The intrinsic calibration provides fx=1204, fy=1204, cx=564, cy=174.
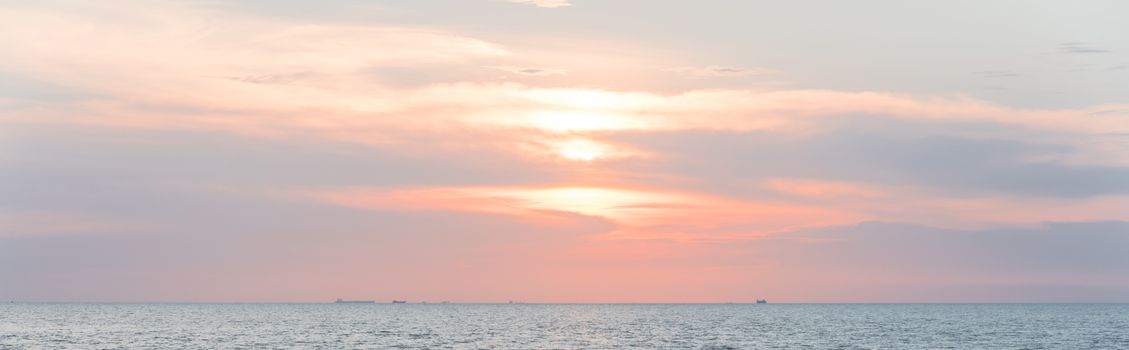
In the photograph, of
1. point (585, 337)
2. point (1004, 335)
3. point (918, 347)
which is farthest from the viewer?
point (1004, 335)

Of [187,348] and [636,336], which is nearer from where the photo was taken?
[187,348]

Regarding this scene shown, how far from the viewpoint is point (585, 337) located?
18275cm

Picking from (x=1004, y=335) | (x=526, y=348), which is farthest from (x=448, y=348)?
(x=1004, y=335)

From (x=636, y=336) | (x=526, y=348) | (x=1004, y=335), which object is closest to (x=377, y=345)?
(x=526, y=348)

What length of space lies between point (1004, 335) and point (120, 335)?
465 ft

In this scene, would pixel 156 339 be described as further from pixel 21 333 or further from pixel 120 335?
pixel 21 333

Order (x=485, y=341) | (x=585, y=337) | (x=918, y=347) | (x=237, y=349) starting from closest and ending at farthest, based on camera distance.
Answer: (x=237, y=349)
(x=918, y=347)
(x=485, y=341)
(x=585, y=337)

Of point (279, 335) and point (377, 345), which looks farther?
point (279, 335)

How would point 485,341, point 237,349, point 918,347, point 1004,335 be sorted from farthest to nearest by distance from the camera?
point 1004,335
point 485,341
point 918,347
point 237,349

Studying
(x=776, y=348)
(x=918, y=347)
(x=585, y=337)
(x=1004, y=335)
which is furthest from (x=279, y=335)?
(x=1004, y=335)

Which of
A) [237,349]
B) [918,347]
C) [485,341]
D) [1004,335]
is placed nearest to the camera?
[237,349]

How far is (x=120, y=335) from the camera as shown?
186 metres

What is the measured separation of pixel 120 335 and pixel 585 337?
71.7 m

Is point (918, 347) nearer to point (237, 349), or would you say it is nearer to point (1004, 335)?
point (1004, 335)
